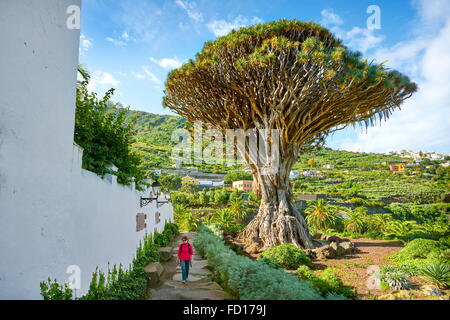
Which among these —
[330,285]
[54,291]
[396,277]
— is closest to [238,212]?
[330,285]

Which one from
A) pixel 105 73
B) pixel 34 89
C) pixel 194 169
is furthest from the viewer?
pixel 194 169

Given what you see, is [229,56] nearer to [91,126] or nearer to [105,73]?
[105,73]

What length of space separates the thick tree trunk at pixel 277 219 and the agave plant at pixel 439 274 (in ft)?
16.1

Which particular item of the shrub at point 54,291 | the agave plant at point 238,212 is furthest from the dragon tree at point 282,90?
the shrub at point 54,291

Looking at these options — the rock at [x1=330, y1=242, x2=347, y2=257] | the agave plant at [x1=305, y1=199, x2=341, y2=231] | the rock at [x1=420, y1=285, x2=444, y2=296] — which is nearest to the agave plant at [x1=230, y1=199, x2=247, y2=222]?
the agave plant at [x1=305, y1=199, x2=341, y2=231]

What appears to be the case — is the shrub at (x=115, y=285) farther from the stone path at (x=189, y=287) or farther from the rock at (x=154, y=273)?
the stone path at (x=189, y=287)

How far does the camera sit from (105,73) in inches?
213

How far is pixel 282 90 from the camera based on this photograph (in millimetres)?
10125

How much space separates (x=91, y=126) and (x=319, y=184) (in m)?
54.1

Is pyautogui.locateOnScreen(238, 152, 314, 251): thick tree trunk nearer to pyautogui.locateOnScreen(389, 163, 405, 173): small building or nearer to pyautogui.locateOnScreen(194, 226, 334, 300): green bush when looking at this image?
pyautogui.locateOnScreen(194, 226, 334, 300): green bush

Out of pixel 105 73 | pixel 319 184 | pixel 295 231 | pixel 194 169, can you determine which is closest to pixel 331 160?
pixel 319 184

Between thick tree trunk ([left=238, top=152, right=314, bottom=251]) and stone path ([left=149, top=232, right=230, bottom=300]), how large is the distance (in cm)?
347

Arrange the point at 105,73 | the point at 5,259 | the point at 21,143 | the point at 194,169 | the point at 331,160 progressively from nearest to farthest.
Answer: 1. the point at 5,259
2. the point at 21,143
3. the point at 105,73
4. the point at 194,169
5. the point at 331,160

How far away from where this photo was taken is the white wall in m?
2.25
